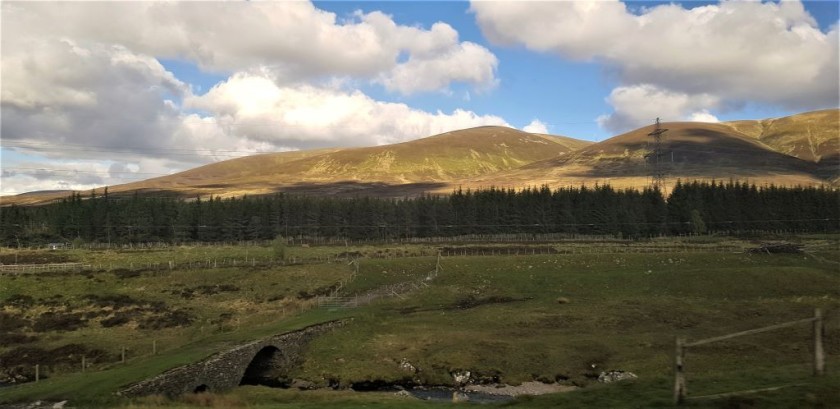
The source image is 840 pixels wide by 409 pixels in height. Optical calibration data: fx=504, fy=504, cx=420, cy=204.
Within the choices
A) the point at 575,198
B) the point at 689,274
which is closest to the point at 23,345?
the point at 689,274

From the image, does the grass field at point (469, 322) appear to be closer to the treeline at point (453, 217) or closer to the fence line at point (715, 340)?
the fence line at point (715, 340)

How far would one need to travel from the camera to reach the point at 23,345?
5641cm

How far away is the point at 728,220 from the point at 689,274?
12398 centimetres

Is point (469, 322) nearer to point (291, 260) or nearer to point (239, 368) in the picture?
point (239, 368)

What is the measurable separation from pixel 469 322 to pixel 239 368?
27745 mm

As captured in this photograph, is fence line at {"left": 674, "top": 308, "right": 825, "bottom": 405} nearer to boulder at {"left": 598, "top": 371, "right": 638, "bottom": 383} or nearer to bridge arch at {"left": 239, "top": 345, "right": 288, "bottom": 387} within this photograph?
boulder at {"left": 598, "top": 371, "right": 638, "bottom": 383}

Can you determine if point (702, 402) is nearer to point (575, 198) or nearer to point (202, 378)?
point (202, 378)

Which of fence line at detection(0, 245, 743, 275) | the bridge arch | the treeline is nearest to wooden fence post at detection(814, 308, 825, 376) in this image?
the bridge arch

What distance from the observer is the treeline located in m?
175

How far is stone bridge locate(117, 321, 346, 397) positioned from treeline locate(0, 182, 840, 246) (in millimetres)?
136191

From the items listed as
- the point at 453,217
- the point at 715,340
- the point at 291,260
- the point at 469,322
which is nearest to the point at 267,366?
the point at 469,322

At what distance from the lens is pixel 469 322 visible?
59188mm

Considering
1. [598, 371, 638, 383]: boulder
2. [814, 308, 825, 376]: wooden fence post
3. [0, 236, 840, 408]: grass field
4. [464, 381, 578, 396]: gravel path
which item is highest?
[814, 308, 825, 376]: wooden fence post

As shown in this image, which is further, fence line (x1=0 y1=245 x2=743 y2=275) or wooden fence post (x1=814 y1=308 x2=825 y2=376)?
fence line (x1=0 y1=245 x2=743 y2=275)
